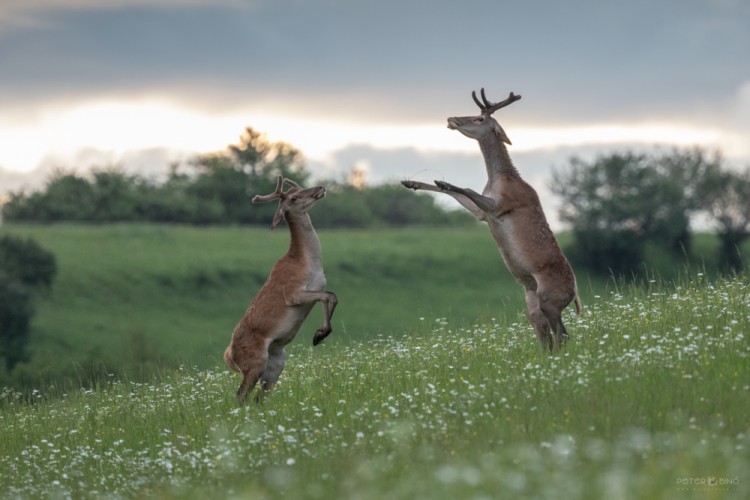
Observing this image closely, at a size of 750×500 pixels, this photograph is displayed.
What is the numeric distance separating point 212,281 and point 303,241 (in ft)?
188

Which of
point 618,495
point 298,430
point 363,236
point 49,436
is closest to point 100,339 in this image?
point 363,236

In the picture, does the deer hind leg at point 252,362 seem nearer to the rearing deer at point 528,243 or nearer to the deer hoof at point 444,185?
the rearing deer at point 528,243

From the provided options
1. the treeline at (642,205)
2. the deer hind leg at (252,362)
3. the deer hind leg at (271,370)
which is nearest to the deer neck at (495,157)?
the deer hind leg at (271,370)

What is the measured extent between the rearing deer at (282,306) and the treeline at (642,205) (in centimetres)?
7230

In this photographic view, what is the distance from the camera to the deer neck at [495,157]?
14648mm

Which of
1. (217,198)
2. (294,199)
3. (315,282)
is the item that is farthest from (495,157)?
(217,198)

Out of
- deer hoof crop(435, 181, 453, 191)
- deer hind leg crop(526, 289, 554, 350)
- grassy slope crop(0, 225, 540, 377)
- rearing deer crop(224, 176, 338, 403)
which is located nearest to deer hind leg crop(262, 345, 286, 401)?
rearing deer crop(224, 176, 338, 403)

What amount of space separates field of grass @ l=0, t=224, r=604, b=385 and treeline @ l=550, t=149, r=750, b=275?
156 inches

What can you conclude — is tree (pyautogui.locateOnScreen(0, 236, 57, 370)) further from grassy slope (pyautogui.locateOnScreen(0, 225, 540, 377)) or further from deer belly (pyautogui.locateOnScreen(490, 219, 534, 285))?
deer belly (pyautogui.locateOnScreen(490, 219, 534, 285))

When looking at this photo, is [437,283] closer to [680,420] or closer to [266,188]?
[266,188]

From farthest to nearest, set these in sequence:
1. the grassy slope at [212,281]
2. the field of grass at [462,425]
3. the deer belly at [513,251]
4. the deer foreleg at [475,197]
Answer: the grassy slope at [212,281]
the deer foreleg at [475,197]
the deer belly at [513,251]
the field of grass at [462,425]

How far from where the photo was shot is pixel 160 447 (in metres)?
12.9

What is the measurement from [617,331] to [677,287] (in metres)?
2.84

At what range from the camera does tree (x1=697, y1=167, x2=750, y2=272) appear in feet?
287
